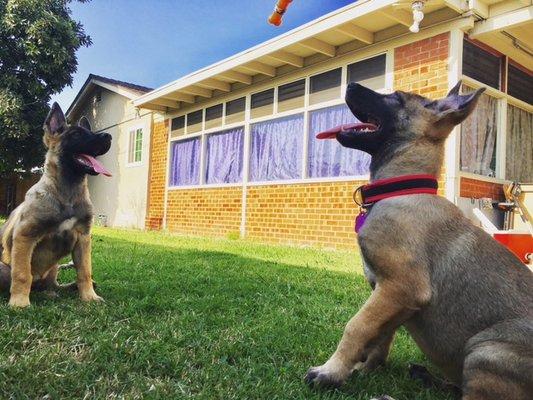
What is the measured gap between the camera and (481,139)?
953 cm

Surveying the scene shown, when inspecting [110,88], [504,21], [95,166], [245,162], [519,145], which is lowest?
[95,166]

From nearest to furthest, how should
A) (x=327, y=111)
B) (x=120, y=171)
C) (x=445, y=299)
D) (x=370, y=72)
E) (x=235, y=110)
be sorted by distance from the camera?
(x=445, y=299) → (x=370, y=72) → (x=327, y=111) → (x=235, y=110) → (x=120, y=171)

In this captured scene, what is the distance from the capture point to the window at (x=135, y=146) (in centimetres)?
1809

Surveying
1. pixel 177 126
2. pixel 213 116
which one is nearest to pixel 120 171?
pixel 177 126

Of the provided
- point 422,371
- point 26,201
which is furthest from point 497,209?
point 26,201

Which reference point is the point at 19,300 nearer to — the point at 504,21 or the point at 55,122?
the point at 55,122

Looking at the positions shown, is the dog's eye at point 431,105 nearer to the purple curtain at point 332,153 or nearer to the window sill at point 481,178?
the window sill at point 481,178

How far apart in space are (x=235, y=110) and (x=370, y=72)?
4721 millimetres

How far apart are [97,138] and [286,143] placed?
8248mm

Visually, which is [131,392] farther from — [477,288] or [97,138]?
[97,138]

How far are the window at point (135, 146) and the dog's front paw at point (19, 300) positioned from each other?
14792 mm

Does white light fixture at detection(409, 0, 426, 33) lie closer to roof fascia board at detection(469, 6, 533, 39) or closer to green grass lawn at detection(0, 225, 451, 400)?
roof fascia board at detection(469, 6, 533, 39)

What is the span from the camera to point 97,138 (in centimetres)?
396

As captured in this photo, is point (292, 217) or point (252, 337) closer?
point (252, 337)
